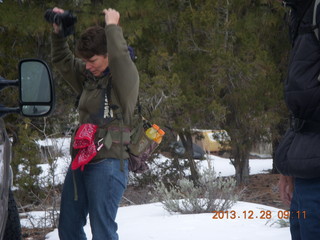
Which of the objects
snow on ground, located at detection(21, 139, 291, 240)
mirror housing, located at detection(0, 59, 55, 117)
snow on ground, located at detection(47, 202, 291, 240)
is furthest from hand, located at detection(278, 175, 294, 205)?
snow on ground, located at detection(21, 139, 291, 240)

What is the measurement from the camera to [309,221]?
218 cm

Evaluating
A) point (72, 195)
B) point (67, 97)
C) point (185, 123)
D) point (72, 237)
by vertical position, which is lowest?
point (185, 123)

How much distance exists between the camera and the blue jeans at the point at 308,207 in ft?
7.13

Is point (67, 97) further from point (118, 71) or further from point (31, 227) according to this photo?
point (118, 71)

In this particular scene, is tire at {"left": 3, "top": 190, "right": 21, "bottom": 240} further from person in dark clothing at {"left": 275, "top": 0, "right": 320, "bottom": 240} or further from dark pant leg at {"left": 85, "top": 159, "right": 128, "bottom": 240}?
person in dark clothing at {"left": 275, "top": 0, "right": 320, "bottom": 240}

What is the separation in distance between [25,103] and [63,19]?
3.43ft

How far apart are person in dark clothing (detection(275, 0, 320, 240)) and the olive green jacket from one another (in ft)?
3.64

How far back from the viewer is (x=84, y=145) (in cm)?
332

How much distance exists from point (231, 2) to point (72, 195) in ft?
24.8

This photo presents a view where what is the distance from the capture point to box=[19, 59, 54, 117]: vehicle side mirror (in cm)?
248

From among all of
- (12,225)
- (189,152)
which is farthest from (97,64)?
(189,152)

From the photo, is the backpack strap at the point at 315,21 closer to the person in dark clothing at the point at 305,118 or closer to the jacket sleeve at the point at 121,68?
the person in dark clothing at the point at 305,118

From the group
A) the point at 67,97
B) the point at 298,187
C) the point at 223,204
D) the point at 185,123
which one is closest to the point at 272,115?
the point at 185,123

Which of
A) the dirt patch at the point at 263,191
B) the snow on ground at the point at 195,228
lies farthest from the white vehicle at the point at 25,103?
the dirt patch at the point at 263,191
